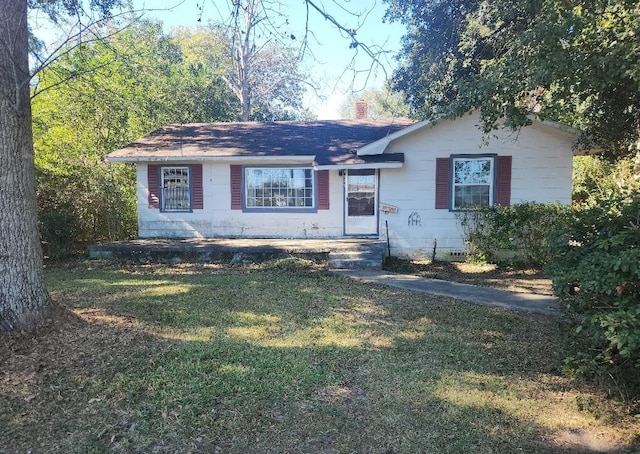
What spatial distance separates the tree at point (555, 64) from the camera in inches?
213

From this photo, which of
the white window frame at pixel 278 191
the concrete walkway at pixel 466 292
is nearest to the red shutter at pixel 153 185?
the white window frame at pixel 278 191

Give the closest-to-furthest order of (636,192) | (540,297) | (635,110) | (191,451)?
(191,451), (636,192), (540,297), (635,110)

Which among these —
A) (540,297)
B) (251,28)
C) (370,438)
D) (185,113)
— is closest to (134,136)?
(185,113)

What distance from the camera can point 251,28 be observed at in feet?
18.8

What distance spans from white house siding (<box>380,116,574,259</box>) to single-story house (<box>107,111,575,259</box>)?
0.02 metres

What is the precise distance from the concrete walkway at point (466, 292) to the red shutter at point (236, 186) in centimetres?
452

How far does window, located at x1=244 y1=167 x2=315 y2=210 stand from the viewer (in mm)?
12422

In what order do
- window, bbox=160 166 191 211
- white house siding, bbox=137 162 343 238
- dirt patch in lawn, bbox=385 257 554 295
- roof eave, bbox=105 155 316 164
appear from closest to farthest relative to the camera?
dirt patch in lawn, bbox=385 257 554 295 → roof eave, bbox=105 155 316 164 → white house siding, bbox=137 162 343 238 → window, bbox=160 166 191 211

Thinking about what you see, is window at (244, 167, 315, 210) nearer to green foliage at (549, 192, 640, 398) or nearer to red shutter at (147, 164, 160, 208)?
red shutter at (147, 164, 160, 208)

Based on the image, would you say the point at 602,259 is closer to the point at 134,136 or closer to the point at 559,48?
the point at 559,48

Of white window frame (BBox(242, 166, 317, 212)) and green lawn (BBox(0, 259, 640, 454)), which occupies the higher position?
white window frame (BBox(242, 166, 317, 212))

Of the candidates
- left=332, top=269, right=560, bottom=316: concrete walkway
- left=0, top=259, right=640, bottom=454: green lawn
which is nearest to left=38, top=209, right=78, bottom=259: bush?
left=0, top=259, right=640, bottom=454: green lawn

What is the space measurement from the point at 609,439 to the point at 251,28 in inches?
224

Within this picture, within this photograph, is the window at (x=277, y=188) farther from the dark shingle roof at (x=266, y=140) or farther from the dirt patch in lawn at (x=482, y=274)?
the dirt patch in lawn at (x=482, y=274)
